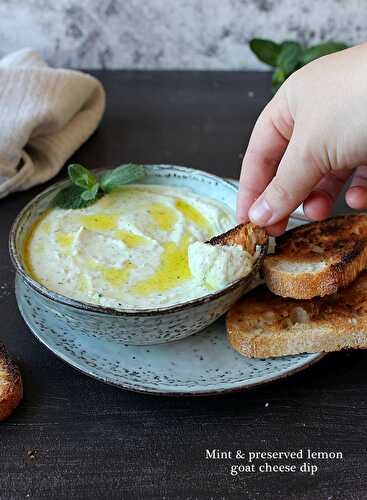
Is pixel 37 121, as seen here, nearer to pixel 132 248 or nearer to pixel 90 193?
pixel 90 193

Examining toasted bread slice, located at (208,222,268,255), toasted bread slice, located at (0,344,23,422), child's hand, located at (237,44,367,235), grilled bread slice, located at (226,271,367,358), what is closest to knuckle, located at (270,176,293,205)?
child's hand, located at (237,44,367,235)

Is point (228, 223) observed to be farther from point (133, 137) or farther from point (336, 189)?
point (133, 137)

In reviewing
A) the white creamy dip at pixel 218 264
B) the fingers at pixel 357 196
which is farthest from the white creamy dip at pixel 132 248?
the fingers at pixel 357 196

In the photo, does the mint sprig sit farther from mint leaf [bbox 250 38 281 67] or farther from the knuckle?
mint leaf [bbox 250 38 281 67]

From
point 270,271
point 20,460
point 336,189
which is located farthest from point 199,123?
point 20,460

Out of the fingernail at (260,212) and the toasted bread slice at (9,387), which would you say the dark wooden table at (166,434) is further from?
the fingernail at (260,212)

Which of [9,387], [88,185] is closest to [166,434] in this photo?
[9,387]
